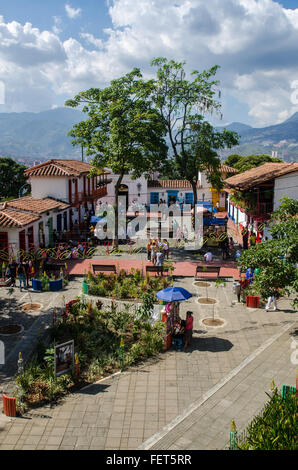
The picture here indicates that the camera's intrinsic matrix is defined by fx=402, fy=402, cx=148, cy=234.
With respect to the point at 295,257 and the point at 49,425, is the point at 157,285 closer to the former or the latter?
the point at 295,257

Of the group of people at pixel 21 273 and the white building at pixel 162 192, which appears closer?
the group of people at pixel 21 273

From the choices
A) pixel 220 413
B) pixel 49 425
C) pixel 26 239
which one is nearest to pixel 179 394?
pixel 220 413

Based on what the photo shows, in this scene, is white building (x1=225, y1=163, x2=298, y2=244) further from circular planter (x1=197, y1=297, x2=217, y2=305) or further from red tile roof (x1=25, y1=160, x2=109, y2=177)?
red tile roof (x1=25, y1=160, x2=109, y2=177)

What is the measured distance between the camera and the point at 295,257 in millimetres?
12922

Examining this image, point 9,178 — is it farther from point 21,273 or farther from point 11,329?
point 11,329

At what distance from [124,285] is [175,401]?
9.26m

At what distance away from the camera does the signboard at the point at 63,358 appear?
10875mm

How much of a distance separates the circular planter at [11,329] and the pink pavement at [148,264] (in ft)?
23.2

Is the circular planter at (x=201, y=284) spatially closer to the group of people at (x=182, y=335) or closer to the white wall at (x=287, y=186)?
the group of people at (x=182, y=335)

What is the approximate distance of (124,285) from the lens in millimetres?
18922

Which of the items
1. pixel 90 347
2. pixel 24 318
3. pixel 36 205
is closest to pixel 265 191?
pixel 36 205

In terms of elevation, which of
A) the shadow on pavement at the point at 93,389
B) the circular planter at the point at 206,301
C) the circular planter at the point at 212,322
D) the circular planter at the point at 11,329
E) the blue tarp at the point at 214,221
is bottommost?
the shadow on pavement at the point at 93,389

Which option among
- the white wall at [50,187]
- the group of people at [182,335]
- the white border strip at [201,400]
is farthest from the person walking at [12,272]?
the white border strip at [201,400]

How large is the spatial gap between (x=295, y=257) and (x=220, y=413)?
583 cm
